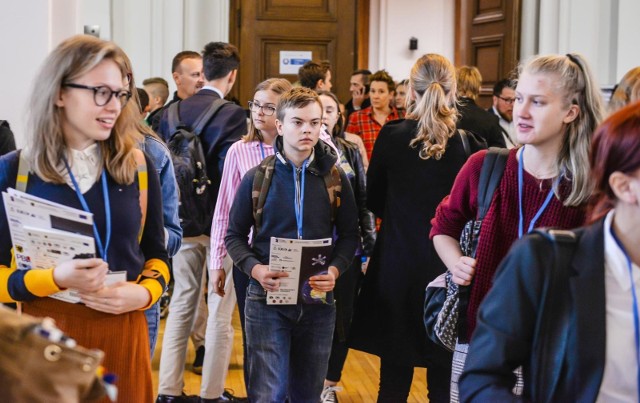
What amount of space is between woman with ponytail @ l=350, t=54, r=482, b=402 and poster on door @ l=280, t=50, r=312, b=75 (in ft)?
21.4

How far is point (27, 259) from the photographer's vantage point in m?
2.58

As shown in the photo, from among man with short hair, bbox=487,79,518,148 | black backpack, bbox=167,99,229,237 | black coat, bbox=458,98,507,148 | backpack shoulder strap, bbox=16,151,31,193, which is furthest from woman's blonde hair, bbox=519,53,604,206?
man with short hair, bbox=487,79,518,148

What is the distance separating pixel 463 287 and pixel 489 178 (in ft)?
1.20

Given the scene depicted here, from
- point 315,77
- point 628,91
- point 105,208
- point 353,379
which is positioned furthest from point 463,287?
point 315,77

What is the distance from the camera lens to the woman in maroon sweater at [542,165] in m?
2.94

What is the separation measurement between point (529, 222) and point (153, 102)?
16.5ft

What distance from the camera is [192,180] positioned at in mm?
4887

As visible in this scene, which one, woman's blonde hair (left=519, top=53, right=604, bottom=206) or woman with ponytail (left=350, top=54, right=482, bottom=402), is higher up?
woman's blonde hair (left=519, top=53, right=604, bottom=206)

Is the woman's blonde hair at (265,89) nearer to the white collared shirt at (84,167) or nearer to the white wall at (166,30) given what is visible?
the white wall at (166,30)

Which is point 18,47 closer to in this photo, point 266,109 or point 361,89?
point 266,109

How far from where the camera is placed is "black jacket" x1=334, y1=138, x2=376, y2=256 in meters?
4.67

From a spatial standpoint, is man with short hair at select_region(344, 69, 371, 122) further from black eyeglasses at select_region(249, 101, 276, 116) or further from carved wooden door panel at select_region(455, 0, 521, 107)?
black eyeglasses at select_region(249, 101, 276, 116)

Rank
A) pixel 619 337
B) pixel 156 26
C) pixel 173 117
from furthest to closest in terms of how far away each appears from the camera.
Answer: pixel 156 26 → pixel 173 117 → pixel 619 337

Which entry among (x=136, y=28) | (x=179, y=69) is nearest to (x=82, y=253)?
(x=179, y=69)
